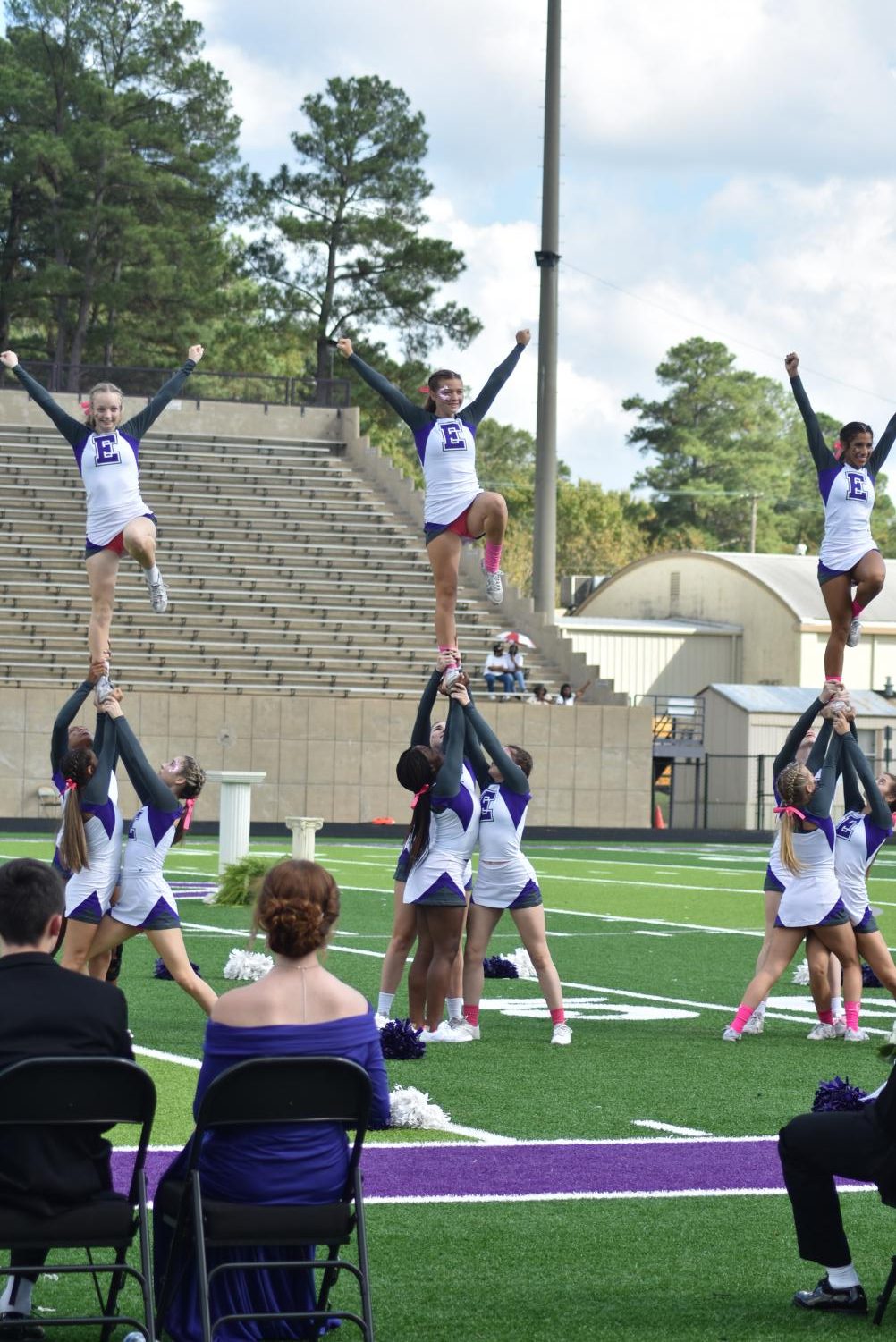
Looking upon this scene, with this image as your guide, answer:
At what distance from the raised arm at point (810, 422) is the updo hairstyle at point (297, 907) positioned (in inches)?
266

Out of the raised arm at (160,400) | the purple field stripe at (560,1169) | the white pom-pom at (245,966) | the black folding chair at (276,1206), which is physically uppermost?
the raised arm at (160,400)

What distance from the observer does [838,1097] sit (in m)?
6.89

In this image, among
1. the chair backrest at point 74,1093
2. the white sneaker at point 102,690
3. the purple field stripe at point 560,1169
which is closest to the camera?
the chair backrest at point 74,1093

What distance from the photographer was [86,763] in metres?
9.46

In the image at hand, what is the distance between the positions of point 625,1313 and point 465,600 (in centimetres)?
3467

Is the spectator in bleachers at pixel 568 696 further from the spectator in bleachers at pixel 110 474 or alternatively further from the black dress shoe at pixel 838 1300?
the black dress shoe at pixel 838 1300

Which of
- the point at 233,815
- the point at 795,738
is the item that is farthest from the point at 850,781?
the point at 233,815

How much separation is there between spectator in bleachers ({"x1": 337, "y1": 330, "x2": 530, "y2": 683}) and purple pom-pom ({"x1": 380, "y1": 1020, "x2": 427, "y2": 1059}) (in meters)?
1.92

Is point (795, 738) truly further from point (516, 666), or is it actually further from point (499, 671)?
point (516, 666)

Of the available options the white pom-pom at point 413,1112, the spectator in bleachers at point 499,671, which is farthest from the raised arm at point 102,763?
the spectator in bleachers at point 499,671

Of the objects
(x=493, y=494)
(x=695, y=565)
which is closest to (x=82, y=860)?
(x=493, y=494)

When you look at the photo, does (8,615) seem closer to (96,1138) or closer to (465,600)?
(465,600)

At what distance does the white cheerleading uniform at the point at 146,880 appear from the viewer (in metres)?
9.48

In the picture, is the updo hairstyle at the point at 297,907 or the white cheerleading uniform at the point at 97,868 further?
the white cheerleading uniform at the point at 97,868
